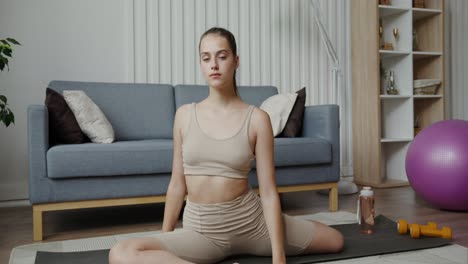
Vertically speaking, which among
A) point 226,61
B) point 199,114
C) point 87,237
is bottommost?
point 87,237

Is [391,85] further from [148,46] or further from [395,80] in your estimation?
[148,46]

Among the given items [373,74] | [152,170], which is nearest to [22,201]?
[152,170]

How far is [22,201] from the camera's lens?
3238 mm

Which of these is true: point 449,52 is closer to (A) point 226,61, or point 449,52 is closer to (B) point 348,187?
(B) point 348,187

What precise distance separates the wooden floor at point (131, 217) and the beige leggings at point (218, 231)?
868mm

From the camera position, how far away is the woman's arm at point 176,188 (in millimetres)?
1578

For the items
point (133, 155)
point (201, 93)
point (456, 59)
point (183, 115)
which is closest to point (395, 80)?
point (456, 59)

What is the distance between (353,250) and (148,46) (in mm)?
2304

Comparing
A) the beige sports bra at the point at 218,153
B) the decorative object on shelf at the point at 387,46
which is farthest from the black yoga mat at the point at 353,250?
the decorative object on shelf at the point at 387,46

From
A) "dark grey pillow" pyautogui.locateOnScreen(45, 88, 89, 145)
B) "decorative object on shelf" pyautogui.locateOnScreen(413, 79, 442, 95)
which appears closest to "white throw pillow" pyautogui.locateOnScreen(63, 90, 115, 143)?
"dark grey pillow" pyautogui.locateOnScreen(45, 88, 89, 145)

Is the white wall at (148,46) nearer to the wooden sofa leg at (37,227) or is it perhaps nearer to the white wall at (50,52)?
the white wall at (50,52)

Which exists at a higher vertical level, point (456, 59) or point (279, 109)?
point (456, 59)

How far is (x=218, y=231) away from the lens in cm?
153

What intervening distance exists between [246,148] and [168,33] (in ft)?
7.51
